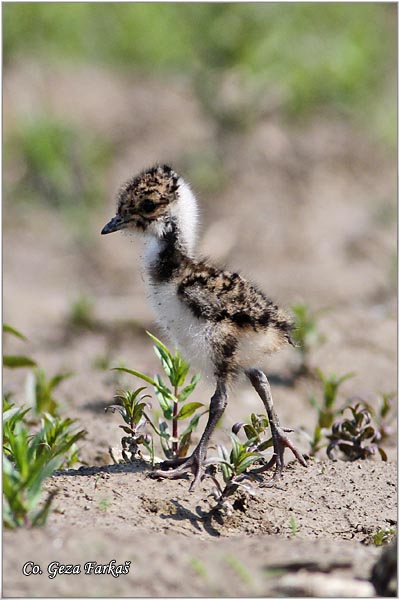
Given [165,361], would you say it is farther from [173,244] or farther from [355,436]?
[355,436]

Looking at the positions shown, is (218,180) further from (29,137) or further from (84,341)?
(84,341)

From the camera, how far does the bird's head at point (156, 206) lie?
4.03 m

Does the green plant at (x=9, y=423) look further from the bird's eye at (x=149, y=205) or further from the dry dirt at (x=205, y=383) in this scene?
the bird's eye at (x=149, y=205)

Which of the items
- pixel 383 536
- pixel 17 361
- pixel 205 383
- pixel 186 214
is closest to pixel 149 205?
pixel 186 214

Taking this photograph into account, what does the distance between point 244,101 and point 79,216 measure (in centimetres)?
229

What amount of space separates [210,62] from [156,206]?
6713 millimetres

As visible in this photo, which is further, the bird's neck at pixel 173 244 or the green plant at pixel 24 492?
the bird's neck at pixel 173 244

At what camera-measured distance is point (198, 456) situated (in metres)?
3.65

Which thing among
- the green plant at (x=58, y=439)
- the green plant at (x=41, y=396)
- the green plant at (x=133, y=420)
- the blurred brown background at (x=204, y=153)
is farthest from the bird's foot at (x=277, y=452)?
the blurred brown background at (x=204, y=153)

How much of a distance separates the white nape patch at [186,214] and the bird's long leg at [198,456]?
669 millimetres

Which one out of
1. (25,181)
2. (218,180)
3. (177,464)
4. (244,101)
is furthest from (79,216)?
(177,464)

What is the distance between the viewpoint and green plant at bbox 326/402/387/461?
172 inches

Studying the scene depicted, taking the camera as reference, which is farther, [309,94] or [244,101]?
[309,94]

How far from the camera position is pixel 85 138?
11.1m
